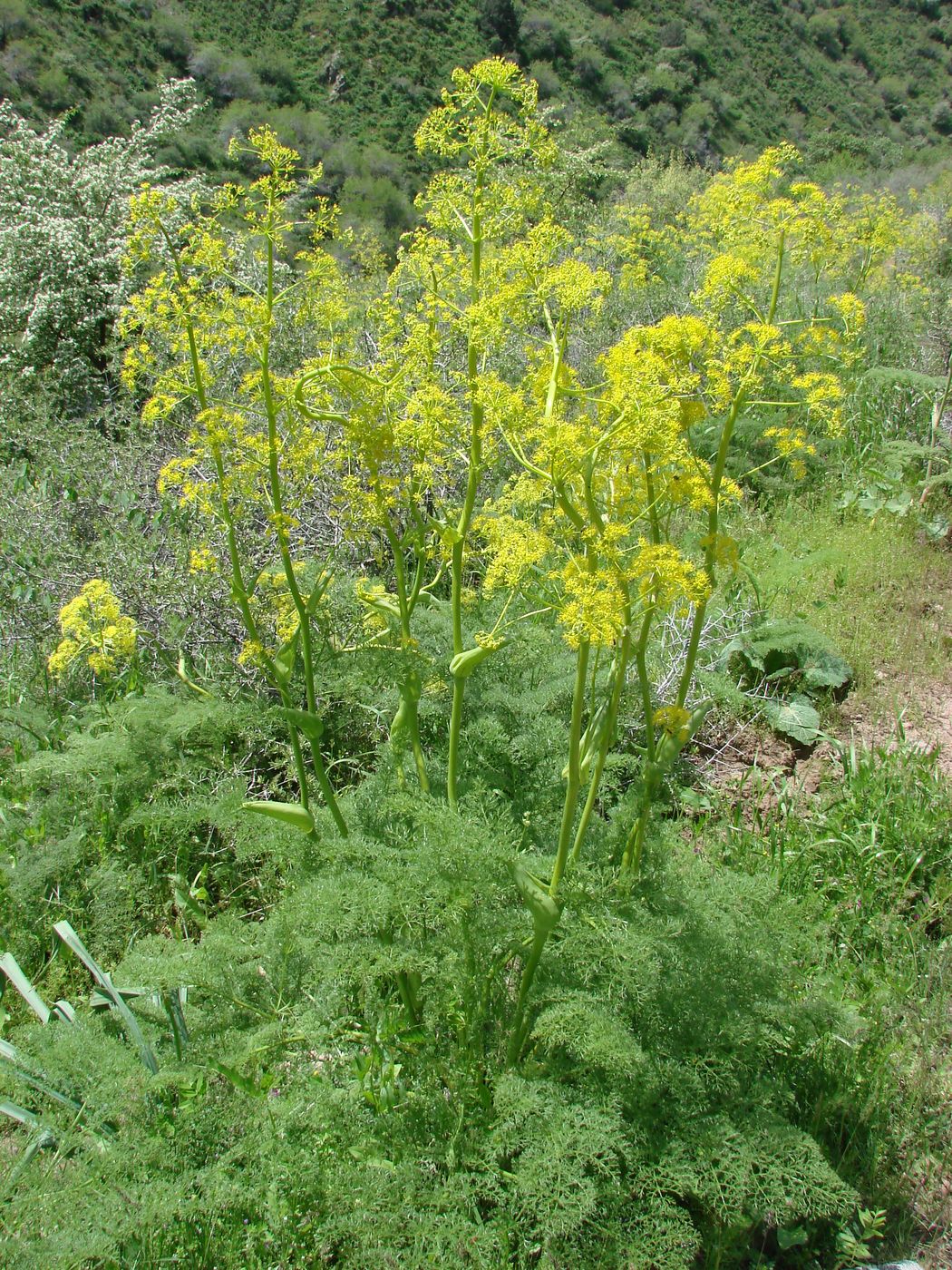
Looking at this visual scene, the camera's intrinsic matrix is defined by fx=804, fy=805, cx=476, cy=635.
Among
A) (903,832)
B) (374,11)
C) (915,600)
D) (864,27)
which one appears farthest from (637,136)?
(903,832)

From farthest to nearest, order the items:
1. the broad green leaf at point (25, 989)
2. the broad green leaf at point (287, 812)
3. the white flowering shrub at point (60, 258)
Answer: the white flowering shrub at point (60, 258)
the broad green leaf at point (25, 989)
the broad green leaf at point (287, 812)

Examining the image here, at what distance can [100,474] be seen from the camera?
486 cm

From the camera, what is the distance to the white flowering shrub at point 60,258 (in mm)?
8148

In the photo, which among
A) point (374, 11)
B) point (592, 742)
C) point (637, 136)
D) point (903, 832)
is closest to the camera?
point (592, 742)

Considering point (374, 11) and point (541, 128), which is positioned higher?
point (374, 11)

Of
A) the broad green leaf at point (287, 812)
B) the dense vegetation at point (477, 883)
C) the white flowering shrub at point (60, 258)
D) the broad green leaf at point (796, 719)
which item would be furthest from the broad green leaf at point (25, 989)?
the white flowering shrub at point (60, 258)

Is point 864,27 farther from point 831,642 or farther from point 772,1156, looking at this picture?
point 772,1156

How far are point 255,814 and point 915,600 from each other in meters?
3.90

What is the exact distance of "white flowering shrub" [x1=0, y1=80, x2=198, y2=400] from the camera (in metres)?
8.15

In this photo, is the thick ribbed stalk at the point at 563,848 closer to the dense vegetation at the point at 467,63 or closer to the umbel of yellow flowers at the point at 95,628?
the umbel of yellow flowers at the point at 95,628

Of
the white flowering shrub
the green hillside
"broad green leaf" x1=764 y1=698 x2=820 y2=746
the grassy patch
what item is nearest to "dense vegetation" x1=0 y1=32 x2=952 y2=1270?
"broad green leaf" x1=764 y1=698 x2=820 y2=746

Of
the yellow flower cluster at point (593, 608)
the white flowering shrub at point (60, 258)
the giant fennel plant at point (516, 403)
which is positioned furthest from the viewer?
the white flowering shrub at point (60, 258)

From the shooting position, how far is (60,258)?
8500 millimetres

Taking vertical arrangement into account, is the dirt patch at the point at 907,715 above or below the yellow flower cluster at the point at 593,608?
below
